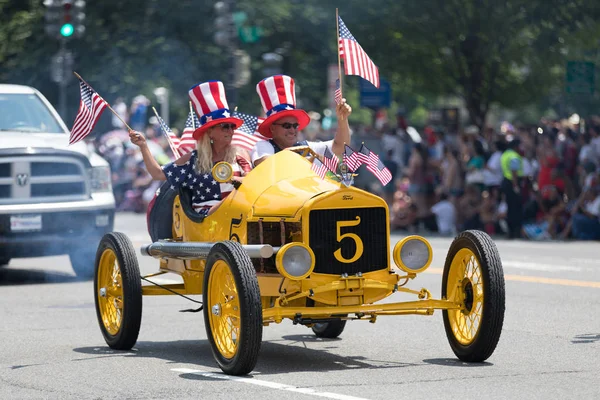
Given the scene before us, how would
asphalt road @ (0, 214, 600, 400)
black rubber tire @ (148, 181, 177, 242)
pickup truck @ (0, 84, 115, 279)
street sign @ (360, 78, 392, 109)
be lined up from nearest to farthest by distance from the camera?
asphalt road @ (0, 214, 600, 400), black rubber tire @ (148, 181, 177, 242), pickup truck @ (0, 84, 115, 279), street sign @ (360, 78, 392, 109)

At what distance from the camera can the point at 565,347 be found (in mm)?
9414

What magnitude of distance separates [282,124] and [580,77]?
14.0m

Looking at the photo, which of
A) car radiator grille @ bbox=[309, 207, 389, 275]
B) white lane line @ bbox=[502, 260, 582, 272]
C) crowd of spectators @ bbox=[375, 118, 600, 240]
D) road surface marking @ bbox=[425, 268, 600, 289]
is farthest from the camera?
crowd of spectators @ bbox=[375, 118, 600, 240]

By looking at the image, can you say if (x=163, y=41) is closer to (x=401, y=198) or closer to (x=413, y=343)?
(x=401, y=198)

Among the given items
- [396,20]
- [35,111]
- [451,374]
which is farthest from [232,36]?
[451,374]

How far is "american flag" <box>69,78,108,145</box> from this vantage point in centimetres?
1032

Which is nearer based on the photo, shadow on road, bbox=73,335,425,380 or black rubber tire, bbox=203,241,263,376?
black rubber tire, bbox=203,241,263,376

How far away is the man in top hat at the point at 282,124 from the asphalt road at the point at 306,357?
1.46 metres

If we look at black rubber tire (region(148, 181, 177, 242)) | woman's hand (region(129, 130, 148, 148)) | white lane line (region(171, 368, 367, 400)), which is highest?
woman's hand (region(129, 130, 148, 148))

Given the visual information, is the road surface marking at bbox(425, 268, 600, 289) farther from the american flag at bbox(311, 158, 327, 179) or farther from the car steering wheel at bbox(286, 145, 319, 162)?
the american flag at bbox(311, 158, 327, 179)

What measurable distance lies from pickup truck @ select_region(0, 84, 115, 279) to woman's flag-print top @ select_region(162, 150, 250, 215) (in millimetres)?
5055

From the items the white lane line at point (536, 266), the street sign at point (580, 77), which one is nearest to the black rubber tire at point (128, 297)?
the white lane line at point (536, 266)

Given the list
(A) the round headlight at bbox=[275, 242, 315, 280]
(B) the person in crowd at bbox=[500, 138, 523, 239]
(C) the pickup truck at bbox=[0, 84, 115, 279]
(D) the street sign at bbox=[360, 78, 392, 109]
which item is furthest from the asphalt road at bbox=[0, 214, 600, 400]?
(D) the street sign at bbox=[360, 78, 392, 109]

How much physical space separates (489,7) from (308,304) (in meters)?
18.6
